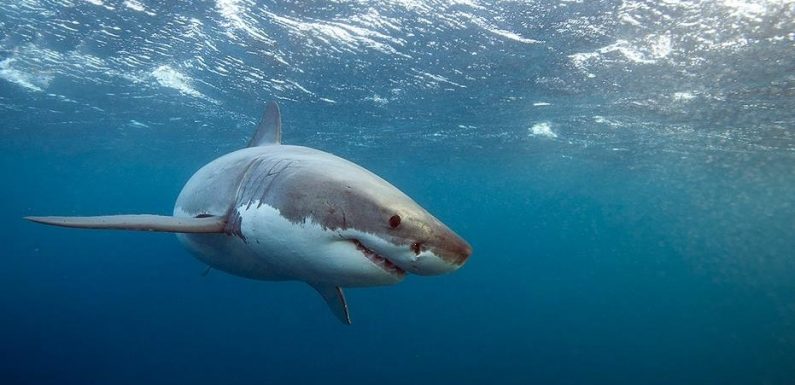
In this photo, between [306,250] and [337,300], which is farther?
[337,300]

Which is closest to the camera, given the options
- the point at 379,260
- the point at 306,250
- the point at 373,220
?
the point at 373,220

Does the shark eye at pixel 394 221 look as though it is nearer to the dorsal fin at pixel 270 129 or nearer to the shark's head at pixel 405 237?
the shark's head at pixel 405 237

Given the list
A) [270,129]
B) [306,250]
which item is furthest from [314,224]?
[270,129]

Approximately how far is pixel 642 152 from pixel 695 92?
12712 millimetres

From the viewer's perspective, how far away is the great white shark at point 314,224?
8.61 feet

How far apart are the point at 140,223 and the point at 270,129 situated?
11.1ft

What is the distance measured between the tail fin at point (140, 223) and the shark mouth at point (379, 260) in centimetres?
162

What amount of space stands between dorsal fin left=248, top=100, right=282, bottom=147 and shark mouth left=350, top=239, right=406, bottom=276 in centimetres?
417

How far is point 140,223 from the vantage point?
362 cm

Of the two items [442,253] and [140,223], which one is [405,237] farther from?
[140,223]

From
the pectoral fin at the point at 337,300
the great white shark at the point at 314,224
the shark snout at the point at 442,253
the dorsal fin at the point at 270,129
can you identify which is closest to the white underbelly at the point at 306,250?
the great white shark at the point at 314,224

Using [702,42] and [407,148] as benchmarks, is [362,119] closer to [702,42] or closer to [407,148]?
[407,148]

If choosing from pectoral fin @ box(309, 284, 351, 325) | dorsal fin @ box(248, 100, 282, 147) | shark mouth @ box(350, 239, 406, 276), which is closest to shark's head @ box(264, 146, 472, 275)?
shark mouth @ box(350, 239, 406, 276)

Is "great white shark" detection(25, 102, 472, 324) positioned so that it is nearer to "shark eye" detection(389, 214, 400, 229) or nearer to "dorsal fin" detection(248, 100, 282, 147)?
"shark eye" detection(389, 214, 400, 229)
